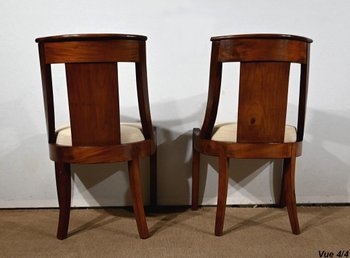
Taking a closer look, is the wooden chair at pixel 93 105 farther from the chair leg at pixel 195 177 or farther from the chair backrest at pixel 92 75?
the chair leg at pixel 195 177

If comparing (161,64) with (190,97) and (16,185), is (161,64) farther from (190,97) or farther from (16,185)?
(16,185)

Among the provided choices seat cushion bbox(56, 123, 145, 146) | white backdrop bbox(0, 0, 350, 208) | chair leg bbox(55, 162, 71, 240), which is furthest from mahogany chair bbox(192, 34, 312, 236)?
chair leg bbox(55, 162, 71, 240)

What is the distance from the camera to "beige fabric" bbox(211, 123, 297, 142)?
1454mm

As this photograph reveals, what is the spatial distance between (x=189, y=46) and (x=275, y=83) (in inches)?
22.5

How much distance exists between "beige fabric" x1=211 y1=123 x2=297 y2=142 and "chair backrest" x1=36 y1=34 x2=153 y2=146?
38 centimetres

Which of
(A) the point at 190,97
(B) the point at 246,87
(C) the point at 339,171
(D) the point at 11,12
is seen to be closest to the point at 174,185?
(A) the point at 190,97

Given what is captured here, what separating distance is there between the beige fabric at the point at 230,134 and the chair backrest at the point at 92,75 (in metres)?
0.38

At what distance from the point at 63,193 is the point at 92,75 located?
19.5 inches

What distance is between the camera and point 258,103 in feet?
4.49

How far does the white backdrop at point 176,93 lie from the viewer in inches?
68.7

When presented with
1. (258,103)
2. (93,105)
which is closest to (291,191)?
(258,103)

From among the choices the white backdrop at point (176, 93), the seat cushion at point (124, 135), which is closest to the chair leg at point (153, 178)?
the white backdrop at point (176, 93)

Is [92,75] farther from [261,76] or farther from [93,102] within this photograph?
[261,76]

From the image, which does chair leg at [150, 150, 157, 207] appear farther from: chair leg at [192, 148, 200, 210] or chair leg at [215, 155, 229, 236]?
chair leg at [215, 155, 229, 236]
